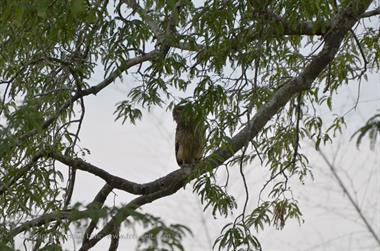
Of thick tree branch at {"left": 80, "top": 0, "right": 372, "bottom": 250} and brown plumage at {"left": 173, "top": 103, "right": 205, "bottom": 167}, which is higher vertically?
→ brown plumage at {"left": 173, "top": 103, "right": 205, "bottom": 167}

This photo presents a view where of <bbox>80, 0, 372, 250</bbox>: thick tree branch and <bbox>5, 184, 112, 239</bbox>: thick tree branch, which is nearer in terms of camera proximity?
<bbox>5, 184, 112, 239</bbox>: thick tree branch

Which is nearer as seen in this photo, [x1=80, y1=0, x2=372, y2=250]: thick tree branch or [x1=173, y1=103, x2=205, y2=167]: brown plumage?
[x1=80, y1=0, x2=372, y2=250]: thick tree branch

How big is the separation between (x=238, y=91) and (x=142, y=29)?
0.58 m

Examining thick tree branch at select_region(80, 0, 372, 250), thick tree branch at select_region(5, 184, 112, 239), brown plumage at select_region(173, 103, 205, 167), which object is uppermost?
brown plumage at select_region(173, 103, 205, 167)

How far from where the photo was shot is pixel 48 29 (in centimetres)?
366

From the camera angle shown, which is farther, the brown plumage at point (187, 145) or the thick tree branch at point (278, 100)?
the brown plumage at point (187, 145)

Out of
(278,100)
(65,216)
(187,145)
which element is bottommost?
(65,216)

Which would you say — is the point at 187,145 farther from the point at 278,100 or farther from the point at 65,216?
the point at 65,216

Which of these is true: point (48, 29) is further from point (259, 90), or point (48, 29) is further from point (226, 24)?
point (259, 90)

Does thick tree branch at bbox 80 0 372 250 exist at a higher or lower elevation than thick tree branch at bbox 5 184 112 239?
higher

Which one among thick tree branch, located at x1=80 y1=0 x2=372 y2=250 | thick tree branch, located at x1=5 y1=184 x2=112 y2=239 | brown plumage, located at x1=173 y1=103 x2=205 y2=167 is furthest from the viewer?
brown plumage, located at x1=173 y1=103 x2=205 y2=167

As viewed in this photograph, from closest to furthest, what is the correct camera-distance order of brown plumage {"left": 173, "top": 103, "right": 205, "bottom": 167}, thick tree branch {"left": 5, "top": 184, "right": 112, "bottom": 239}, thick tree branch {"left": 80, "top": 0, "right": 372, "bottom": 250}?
thick tree branch {"left": 5, "top": 184, "right": 112, "bottom": 239}, thick tree branch {"left": 80, "top": 0, "right": 372, "bottom": 250}, brown plumage {"left": 173, "top": 103, "right": 205, "bottom": 167}

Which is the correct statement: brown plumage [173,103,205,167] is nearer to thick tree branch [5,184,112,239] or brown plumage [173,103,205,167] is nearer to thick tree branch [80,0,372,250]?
thick tree branch [5,184,112,239]

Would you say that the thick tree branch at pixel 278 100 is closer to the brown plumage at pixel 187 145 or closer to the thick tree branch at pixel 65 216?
the thick tree branch at pixel 65 216
